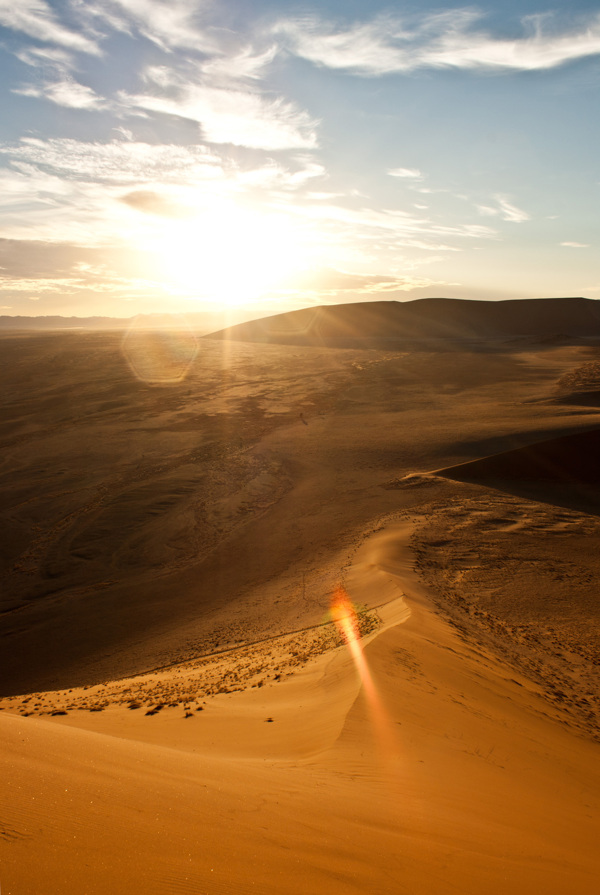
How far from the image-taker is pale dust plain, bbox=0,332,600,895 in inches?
87.9

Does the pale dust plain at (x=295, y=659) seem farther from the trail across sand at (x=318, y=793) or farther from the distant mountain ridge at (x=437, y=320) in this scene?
the distant mountain ridge at (x=437, y=320)

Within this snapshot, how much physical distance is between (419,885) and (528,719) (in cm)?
295

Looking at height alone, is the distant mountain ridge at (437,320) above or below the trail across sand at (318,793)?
above

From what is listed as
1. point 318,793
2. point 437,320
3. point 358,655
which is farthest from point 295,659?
point 437,320

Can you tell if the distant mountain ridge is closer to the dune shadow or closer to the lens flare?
the dune shadow

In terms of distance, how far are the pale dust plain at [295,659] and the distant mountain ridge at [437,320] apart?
48.3 m

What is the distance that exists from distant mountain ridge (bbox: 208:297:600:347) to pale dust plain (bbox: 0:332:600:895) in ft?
159

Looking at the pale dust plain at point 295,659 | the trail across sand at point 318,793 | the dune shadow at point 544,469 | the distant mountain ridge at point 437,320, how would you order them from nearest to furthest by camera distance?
1. the trail across sand at point 318,793
2. the pale dust plain at point 295,659
3. the dune shadow at point 544,469
4. the distant mountain ridge at point 437,320

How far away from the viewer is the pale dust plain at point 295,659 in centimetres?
223

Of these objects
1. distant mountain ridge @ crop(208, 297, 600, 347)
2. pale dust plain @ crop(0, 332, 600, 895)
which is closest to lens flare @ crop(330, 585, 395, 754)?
pale dust plain @ crop(0, 332, 600, 895)

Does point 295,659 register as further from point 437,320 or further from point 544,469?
point 437,320

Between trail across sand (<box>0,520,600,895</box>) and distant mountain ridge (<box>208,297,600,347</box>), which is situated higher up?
distant mountain ridge (<box>208,297,600,347</box>)

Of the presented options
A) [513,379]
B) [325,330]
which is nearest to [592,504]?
[513,379]

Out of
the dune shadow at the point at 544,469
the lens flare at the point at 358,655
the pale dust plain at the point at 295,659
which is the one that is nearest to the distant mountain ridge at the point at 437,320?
the pale dust plain at the point at 295,659
